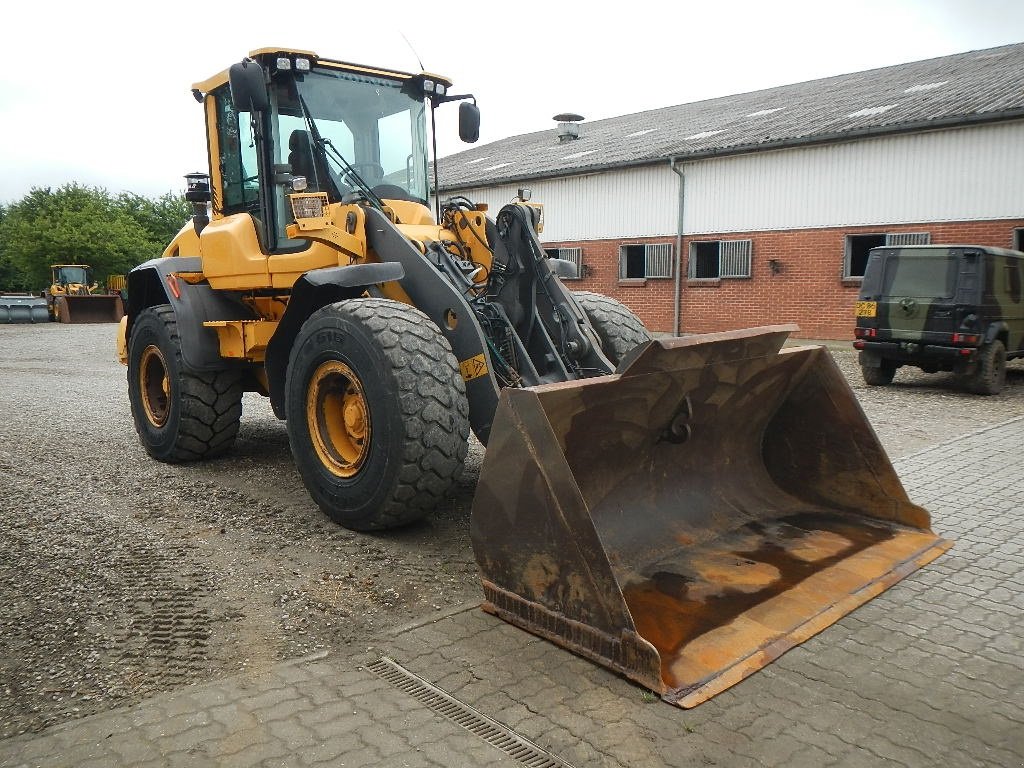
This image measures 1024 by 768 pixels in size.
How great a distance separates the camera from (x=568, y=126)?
27.8 m

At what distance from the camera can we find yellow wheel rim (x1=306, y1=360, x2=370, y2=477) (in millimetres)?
4746

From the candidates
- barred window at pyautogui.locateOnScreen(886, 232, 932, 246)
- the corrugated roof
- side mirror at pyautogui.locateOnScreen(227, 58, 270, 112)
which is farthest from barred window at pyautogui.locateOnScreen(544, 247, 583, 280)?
side mirror at pyautogui.locateOnScreen(227, 58, 270, 112)

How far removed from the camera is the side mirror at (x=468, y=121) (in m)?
6.18

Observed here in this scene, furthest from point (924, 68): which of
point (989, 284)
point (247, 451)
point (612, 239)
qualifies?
point (247, 451)

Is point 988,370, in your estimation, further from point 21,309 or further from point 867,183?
point 21,309

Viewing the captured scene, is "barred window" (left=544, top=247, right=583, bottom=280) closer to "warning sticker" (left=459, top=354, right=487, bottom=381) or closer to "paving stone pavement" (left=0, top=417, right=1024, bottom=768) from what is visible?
"warning sticker" (left=459, top=354, right=487, bottom=381)

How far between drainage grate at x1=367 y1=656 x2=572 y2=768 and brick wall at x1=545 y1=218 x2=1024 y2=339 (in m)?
16.3

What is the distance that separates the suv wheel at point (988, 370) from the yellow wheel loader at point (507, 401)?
7279mm

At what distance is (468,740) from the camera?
277 cm

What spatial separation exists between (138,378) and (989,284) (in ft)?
34.0

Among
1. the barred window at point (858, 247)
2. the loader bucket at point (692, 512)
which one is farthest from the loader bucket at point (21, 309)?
the loader bucket at point (692, 512)

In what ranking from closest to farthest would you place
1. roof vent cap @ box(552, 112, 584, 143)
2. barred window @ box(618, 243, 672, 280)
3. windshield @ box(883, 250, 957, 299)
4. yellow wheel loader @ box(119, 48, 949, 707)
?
yellow wheel loader @ box(119, 48, 949, 707), windshield @ box(883, 250, 957, 299), barred window @ box(618, 243, 672, 280), roof vent cap @ box(552, 112, 584, 143)

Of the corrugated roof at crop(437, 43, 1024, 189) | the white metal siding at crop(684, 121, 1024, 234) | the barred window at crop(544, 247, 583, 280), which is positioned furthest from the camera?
the barred window at crop(544, 247, 583, 280)

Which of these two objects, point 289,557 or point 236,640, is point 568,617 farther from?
point 289,557
